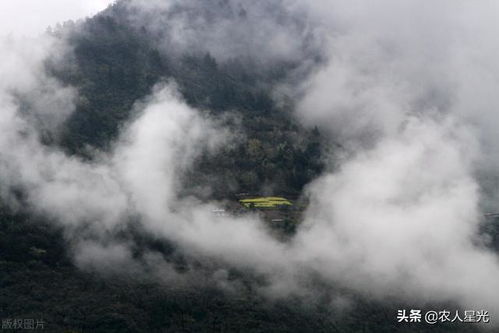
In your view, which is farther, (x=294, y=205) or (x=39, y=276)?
(x=294, y=205)

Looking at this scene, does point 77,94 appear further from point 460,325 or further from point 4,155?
point 460,325

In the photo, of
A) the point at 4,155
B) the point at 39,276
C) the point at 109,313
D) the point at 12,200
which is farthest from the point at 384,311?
the point at 4,155

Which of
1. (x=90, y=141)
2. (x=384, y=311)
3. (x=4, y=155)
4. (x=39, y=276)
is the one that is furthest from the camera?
(x=90, y=141)

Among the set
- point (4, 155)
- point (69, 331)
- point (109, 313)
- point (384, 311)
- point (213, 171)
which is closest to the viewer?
point (69, 331)

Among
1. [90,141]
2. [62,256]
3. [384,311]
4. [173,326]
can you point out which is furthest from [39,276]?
[384,311]

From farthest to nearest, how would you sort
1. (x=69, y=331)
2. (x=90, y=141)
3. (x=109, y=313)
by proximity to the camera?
(x=90, y=141) → (x=109, y=313) → (x=69, y=331)

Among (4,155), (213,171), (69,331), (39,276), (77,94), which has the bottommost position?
(69,331)

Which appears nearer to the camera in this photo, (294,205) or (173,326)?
(173,326)

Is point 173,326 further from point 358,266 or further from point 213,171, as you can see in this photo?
point 213,171

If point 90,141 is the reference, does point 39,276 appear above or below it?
below
